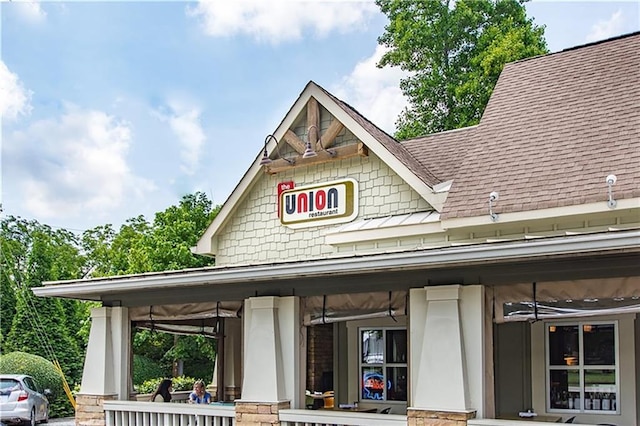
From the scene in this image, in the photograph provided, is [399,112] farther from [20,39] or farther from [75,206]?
[75,206]

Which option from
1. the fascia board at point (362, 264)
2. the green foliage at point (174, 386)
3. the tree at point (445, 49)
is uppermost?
the tree at point (445, 49)

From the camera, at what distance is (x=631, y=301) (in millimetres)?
8461

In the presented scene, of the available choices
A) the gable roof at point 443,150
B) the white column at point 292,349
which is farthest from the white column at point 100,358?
the gable roof at point 443,150

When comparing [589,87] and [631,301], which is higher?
[589,87]

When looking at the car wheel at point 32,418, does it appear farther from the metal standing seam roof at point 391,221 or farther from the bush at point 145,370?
the metal standing seam roof at point 391,221

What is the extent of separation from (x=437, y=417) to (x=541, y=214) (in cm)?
340

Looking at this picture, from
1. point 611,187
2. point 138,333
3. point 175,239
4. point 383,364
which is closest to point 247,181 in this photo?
point 383,364

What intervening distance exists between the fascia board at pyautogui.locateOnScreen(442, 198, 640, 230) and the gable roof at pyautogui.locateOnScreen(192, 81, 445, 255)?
28.5 inches

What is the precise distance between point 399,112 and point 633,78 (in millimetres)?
17228

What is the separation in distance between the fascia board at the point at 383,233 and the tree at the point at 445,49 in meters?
13.9

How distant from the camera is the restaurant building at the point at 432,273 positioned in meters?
8.59

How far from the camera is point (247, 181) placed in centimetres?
1403

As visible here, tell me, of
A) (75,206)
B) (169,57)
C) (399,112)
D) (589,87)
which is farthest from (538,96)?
(75,206)

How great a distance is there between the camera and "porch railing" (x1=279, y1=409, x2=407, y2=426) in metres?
9.05
